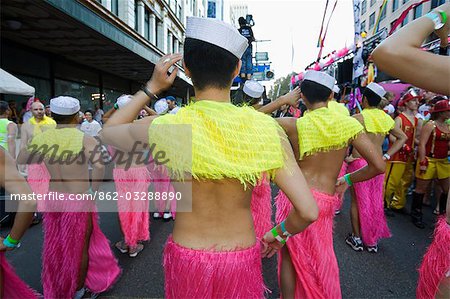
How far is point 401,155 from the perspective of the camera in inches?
205

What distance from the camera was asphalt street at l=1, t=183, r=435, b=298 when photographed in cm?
295

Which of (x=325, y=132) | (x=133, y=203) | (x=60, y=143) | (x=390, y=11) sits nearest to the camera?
(x=325, y=132)

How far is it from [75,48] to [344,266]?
11.0 m

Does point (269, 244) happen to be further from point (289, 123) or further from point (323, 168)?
point (289, 123)

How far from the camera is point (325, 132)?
A: 227cm

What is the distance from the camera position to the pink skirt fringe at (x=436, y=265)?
168 cm

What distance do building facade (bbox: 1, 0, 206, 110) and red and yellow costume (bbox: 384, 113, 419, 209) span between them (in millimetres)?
7325

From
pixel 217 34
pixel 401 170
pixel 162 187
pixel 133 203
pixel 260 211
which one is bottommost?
pixel 162 187

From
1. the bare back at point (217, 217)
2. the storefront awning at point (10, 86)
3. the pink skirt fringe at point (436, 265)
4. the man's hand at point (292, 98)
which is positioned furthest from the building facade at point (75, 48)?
the pink skirt fringe at point (436, 265)

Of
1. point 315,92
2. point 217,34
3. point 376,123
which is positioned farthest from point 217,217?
point 376,123

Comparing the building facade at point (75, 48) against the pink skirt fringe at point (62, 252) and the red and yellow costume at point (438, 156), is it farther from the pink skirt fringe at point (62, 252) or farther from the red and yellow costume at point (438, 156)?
the red and yellow costume at point (438, 156)

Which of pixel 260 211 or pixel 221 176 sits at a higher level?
pixel 221 176

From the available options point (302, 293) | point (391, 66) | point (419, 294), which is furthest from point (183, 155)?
point (419, 294)

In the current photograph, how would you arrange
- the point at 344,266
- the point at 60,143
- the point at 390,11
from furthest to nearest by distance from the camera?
the point at 390,11 < the point at 344,266 < the point at 60,143
